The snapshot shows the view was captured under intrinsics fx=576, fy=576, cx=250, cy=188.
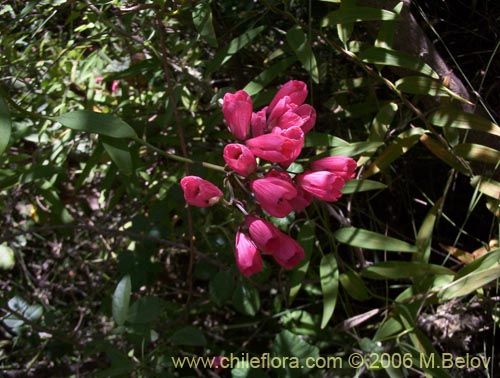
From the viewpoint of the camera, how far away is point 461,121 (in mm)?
1587

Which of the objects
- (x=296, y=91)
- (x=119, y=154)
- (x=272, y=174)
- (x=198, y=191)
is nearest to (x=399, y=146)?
(x=296, y=91)

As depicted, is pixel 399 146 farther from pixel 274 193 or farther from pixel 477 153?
pixel 274 193

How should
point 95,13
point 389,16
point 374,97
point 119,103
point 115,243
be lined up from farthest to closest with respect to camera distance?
point 115,243, point 119,103, point 374,97, point 95,13, point 389,16

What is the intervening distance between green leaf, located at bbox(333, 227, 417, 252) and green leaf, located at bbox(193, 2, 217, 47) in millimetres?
665

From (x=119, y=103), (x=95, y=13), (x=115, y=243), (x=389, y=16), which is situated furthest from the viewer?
(x=115, y=243)

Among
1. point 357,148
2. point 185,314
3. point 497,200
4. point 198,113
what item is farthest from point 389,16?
point 185,314

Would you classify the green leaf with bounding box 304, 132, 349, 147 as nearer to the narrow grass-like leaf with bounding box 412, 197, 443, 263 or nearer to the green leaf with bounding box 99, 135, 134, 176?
the narrow grass-like leaf with bounding box 412, 197, 443, 263

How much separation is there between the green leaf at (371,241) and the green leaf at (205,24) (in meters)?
0.67

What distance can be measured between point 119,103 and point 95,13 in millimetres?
453

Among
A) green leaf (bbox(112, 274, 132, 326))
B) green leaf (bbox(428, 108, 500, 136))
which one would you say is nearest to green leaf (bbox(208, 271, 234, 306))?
green leaf (bbox(112, 274, 132, 326))

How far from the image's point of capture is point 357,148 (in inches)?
59.9

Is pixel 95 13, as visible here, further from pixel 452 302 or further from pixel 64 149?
pixel 452 302

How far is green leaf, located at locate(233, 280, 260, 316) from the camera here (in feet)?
5.76

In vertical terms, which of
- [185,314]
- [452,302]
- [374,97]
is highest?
[374,97]
